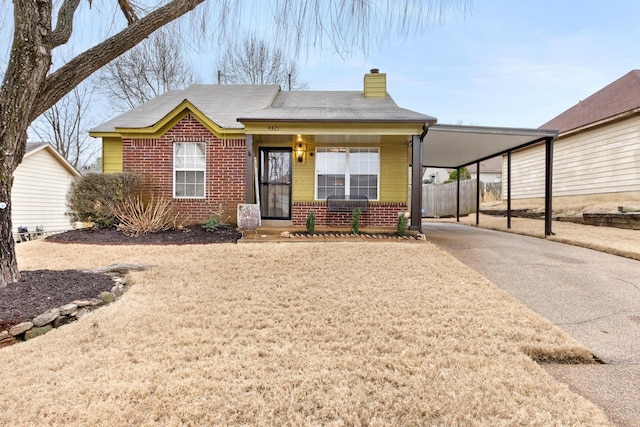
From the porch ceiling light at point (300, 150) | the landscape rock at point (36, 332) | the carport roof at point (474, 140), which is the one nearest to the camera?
the landscape rock at point (36, 332)

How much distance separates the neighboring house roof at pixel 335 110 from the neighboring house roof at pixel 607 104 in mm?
7898

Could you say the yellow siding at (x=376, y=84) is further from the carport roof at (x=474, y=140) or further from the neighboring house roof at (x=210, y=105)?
the neighboring house roof at (x=210, y=105)

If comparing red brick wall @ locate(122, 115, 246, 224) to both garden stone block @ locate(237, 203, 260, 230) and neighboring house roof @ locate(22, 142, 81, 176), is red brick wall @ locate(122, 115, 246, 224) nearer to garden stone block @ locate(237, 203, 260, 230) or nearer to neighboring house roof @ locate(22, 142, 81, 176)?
garden stone block @ locate(237, 203, 260, 230)

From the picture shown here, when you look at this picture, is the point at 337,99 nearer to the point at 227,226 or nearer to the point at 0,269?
the point at 227,226

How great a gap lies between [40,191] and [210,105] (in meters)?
10.2

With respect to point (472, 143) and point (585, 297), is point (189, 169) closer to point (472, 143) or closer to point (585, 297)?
point (472, 143)

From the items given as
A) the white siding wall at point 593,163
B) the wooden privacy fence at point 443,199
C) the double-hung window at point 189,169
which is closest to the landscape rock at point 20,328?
the double-hung window at point 189,169

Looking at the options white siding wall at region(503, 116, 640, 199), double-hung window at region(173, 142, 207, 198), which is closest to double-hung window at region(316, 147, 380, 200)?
double-hung window at region(173, 142, 207, 198)

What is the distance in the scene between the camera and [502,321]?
10.2ft

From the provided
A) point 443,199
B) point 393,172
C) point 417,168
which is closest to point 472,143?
point 393,172

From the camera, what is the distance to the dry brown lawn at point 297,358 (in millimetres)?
1809

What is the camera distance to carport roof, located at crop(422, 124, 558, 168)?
7.80 metres

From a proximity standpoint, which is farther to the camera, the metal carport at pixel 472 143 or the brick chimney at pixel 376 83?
the brick chimney at pixel 376 83

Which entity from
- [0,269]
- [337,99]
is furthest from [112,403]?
[337,99]
